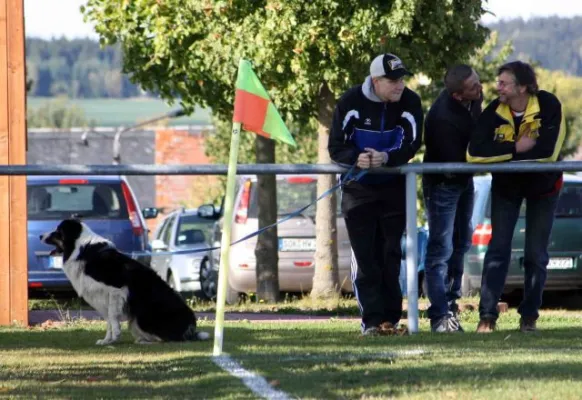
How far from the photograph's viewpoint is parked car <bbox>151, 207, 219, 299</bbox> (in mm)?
22453

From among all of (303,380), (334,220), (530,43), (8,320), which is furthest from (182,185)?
(530,43)

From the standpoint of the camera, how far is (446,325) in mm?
10148

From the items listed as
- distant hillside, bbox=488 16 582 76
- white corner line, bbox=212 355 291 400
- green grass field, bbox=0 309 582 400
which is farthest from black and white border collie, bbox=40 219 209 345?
distant hillside, bbox=488 16 582 76

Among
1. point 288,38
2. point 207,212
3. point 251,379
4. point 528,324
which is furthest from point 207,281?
point 251,379

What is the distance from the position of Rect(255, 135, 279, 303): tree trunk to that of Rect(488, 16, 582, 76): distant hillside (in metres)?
143

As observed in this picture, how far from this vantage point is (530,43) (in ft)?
589

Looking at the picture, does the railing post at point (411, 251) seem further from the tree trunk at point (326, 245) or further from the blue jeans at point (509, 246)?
the tree trunk at point (326, 245)

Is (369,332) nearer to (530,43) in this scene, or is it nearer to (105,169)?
(105,169)

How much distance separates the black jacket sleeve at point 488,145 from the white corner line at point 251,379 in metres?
2.49

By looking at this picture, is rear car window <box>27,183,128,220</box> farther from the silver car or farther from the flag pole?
the flag pole

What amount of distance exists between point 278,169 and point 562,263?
26.6ft

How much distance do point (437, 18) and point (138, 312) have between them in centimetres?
800

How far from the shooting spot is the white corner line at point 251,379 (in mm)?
6699

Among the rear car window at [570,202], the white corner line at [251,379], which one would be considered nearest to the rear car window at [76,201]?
the rear car window at [570,202]
